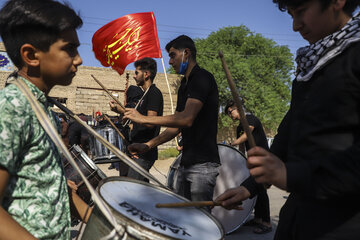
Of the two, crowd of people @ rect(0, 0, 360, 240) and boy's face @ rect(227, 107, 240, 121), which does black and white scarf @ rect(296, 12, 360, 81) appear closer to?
crowd of people @ rect(0, 0, 360, 240)

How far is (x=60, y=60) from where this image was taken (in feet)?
4.57

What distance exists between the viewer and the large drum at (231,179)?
4.68 m

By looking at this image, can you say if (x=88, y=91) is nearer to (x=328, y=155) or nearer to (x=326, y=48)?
(x=326, y=48)

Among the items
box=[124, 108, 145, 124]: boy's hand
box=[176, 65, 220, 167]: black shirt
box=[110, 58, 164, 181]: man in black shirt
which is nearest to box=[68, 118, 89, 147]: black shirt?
box=[110, 58, 164, 181]: man in black shirt

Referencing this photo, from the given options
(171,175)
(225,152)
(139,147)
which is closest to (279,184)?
(139,147)

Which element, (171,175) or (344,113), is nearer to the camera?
(344,113)

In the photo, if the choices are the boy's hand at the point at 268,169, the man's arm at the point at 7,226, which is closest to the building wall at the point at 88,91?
the man's arm at the point at 7,226

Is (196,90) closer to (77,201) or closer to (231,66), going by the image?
(77,201)

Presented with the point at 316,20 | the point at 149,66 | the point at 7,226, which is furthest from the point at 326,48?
the point at 149,66

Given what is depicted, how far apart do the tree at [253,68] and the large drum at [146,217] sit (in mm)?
23718

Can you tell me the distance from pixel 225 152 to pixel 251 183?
120 inches

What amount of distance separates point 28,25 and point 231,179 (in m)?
3.81

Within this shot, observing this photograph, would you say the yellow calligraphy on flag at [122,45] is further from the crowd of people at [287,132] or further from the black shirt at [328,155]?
the black shirt at [328,155]

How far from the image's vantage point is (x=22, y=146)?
1150 mm
